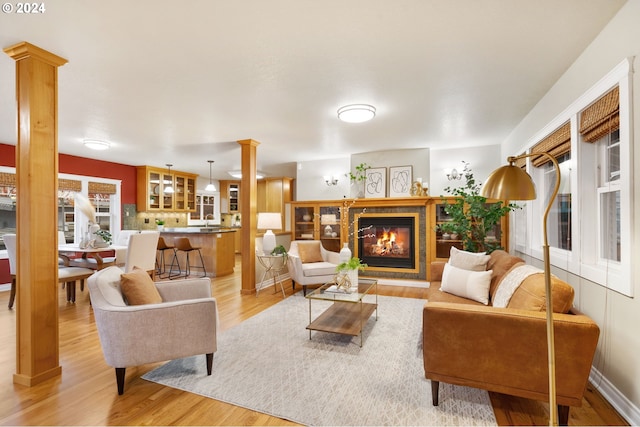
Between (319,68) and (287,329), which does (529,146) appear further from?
(287,329)

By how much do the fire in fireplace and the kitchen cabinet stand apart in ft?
15.6

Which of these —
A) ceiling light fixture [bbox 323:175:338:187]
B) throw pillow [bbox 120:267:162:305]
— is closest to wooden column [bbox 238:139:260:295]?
ceiling light fixture [bbox 323:175:338:187]

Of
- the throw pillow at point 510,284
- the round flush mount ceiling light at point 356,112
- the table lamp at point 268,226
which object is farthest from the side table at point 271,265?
the throw pillow at point 510,284

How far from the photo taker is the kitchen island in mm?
6363

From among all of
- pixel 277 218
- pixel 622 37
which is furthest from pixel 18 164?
pixel 622 37

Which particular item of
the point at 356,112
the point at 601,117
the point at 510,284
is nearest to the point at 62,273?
the point at 356,112

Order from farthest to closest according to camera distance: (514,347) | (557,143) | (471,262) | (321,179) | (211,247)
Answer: (321,179) < (211,247) < (471,262) < (557,143) < (514,347)

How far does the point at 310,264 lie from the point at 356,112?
2541 mm

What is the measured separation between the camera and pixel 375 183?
582 centimetres

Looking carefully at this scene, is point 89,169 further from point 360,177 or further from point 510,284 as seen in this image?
point 510,284

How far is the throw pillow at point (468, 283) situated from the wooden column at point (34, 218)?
3316mm

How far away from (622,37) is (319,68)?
1.94 metres

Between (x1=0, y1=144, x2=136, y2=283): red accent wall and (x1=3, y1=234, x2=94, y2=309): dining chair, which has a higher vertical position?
(x1=0, y1=144, x2=136, y2=283): red accent wall

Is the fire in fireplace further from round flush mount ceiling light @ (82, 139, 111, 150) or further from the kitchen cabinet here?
the kitchen cabinet
